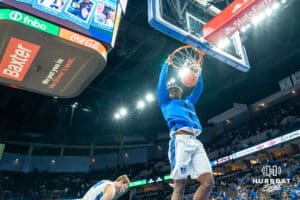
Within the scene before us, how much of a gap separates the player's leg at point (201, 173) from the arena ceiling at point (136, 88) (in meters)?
→ 9.15

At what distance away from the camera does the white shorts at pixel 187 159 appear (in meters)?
2.92

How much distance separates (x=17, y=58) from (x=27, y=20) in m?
0.65

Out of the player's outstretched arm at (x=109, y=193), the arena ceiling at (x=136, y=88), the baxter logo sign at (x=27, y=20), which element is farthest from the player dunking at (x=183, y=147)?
the arena ceiling at (x=136, y=88)

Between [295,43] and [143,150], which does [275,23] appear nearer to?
[295,43]

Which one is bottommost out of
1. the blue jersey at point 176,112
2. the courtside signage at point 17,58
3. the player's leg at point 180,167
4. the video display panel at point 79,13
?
the player's leg at point 180,167

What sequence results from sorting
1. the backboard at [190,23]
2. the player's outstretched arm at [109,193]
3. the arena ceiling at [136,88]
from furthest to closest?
the arena ceiling at [136,88], the backboard at [190,23], the player's outstretched arm at [109,193]

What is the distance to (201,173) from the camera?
2.86 meters

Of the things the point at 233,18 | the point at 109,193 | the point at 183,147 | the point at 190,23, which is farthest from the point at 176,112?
the point at 190,23

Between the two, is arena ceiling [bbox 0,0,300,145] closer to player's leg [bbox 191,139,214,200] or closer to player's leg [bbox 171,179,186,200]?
player's leg [bbox 191,139,214,200]

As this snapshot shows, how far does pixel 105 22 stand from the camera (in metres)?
4.62

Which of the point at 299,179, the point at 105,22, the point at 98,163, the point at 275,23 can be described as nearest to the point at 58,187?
the point at 98,163

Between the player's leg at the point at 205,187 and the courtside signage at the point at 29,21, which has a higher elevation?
the courtside signage at the point at 29,21

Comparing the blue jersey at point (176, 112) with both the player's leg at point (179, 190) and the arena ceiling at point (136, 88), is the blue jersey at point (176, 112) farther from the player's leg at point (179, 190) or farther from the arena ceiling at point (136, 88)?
the arena ceiling at point (136, 88)

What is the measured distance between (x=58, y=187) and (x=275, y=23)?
75.3 ft
